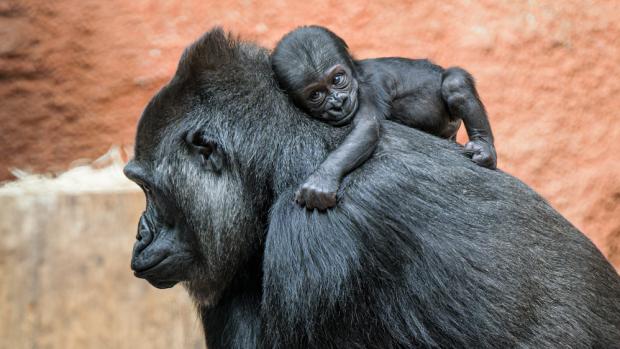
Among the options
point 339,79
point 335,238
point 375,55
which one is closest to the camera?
point 335,238

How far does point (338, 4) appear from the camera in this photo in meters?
5.43

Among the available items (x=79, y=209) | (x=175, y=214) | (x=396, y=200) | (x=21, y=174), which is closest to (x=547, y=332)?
(x=396, y=200)

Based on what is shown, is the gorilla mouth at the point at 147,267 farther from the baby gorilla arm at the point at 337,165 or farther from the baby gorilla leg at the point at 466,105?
the baby gorilla leg at the point at 466,105

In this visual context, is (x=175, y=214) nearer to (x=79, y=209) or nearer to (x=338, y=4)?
(x=79, y=209)

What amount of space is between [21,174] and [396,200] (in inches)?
126

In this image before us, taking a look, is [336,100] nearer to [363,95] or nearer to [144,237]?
[363,95]

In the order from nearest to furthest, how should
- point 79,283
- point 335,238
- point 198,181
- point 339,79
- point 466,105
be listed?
point 335,238 → point 198,181 → point 339,79 → point 466,105 → point 79,283

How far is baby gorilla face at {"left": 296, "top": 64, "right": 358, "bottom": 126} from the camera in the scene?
307cm

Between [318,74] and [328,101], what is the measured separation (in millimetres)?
108

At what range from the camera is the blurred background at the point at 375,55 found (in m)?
5.29

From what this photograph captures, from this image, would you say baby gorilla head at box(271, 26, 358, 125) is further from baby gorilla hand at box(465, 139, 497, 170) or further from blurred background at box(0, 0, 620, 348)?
Result: blurred background at box(0, 0, 620, 348)

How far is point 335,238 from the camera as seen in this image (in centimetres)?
271

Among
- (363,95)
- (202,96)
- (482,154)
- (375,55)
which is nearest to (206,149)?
(202,96)

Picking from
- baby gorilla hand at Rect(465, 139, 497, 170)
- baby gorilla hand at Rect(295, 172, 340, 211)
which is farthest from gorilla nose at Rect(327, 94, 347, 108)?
baby gorilla hand at Rect(465, 139, 497, 170)
